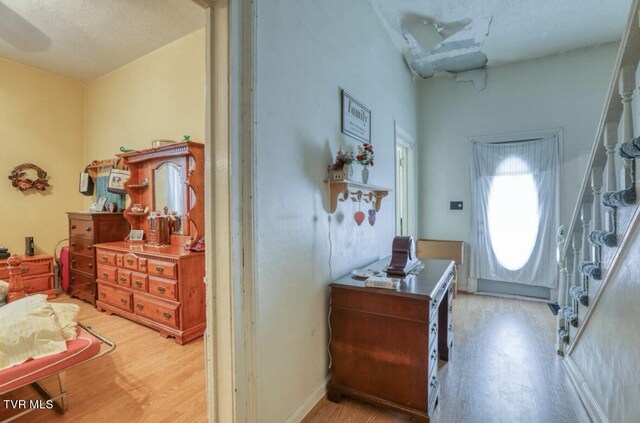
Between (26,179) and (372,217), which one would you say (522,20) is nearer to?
(372,217)

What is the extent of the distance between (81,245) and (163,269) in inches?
69.0

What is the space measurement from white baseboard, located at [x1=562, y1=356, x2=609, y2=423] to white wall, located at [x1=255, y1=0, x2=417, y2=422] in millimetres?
1455

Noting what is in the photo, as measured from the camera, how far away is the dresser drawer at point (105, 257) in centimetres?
313

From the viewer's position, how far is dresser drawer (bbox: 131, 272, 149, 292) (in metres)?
2.83

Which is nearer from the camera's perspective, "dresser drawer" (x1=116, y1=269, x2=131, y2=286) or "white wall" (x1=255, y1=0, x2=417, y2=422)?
"white wall" (x1=255, y1=0, x2=417, y2=422)

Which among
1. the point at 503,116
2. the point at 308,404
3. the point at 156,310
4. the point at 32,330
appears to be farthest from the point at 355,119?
the point at 503,116

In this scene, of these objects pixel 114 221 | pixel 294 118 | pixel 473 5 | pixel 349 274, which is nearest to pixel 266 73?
pixel 294 118

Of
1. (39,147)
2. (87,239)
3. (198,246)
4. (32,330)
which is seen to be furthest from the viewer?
(39,147)

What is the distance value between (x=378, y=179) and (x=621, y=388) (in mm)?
2013

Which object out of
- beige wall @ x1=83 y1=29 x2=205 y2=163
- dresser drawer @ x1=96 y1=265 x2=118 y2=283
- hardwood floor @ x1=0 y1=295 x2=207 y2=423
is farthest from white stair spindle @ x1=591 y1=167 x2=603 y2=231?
dresser drawer @ x1=96 y1=265 x2=118 y2=283

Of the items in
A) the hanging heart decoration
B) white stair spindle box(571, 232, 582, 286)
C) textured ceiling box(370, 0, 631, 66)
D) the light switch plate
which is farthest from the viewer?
the light switch plate

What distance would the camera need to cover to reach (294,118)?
5.41ft

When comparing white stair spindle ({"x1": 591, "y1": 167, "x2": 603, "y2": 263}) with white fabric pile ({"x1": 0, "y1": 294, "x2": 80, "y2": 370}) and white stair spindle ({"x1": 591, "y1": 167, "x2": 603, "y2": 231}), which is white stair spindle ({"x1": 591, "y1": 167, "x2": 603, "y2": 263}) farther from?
white fabric pile ({"x1": 0, "y1": 294, "x2": 80, "y2": 370})

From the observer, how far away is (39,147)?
158 inches
